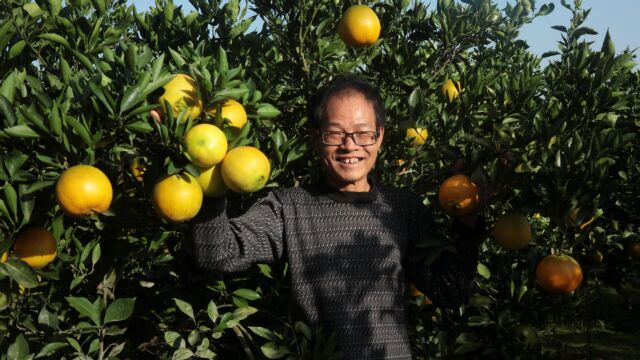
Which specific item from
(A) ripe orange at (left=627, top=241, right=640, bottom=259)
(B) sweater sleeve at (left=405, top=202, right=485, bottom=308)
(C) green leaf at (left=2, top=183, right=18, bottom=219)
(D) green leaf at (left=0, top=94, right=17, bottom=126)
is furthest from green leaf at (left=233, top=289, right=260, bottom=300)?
(A) ripe orange at (left=627, top=241, right=640, bottom=259)

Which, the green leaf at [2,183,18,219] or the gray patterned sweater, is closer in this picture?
the green leaf at [2,183,18,219]

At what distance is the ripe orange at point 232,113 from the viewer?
1.59m

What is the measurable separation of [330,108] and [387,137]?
603 millimetres

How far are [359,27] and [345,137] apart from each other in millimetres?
725

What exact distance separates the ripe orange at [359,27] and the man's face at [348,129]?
605 mm

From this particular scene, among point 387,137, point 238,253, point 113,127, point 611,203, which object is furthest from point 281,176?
point 611,203

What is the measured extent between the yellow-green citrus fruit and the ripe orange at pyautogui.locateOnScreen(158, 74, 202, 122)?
0.14 meters

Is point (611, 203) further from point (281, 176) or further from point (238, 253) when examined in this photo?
point (238, 253)

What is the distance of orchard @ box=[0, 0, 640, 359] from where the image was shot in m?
1.52

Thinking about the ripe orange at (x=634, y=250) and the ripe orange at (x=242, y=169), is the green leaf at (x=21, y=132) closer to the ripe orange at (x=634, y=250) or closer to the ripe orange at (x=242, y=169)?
the ripe orange at (x=242, y=169)

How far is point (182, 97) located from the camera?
1.52m

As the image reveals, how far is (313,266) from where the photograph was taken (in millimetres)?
1899

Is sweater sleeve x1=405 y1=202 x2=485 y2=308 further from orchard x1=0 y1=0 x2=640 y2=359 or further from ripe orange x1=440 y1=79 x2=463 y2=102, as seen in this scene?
ripe orange x1=440 y1=79 x2=463 y2=102

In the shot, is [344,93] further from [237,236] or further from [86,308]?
[86,308]
